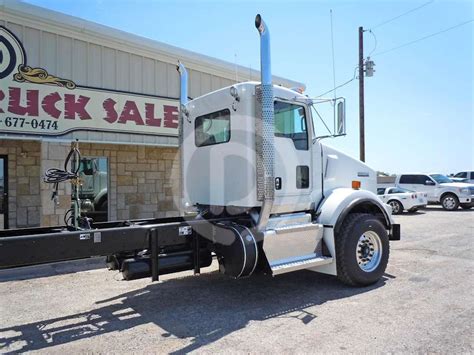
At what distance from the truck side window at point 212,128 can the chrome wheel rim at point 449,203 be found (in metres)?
16.8

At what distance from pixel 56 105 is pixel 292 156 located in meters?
5.83

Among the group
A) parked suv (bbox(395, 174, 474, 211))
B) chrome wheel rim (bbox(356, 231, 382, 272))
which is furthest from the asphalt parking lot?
parked suv (bbox(395, 174, 474, 211))

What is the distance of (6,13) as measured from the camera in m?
8.23

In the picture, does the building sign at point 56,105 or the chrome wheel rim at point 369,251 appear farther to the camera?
the building sign at point 56,105

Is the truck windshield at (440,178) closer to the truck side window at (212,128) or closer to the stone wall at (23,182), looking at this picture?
the truck side window at (212,128)

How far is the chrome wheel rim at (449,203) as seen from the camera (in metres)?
19.1

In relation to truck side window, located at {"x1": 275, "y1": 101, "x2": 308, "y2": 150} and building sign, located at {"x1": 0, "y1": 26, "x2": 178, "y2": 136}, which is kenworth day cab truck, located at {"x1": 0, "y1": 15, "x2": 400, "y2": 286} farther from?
building sign, located at {"x1": 0, "y1": 26, "x2": 178, "y2": 136}

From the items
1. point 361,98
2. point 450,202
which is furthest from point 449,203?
point 361,98

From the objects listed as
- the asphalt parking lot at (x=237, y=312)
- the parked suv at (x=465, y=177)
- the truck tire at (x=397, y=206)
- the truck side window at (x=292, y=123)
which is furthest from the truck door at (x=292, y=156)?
the parked suv at (x=465, y=177)

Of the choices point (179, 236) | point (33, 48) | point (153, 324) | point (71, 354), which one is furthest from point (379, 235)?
point (33, 48)

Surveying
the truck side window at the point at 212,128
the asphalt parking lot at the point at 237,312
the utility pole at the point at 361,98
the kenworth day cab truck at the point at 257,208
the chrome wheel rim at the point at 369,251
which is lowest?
the asphalt parking lot at the point at 237,312

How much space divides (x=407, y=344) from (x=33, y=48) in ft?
28.9

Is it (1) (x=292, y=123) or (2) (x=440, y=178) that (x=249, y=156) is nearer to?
(1) (x=292, y=123)

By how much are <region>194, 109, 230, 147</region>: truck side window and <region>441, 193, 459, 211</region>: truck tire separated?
16776 millimetres
